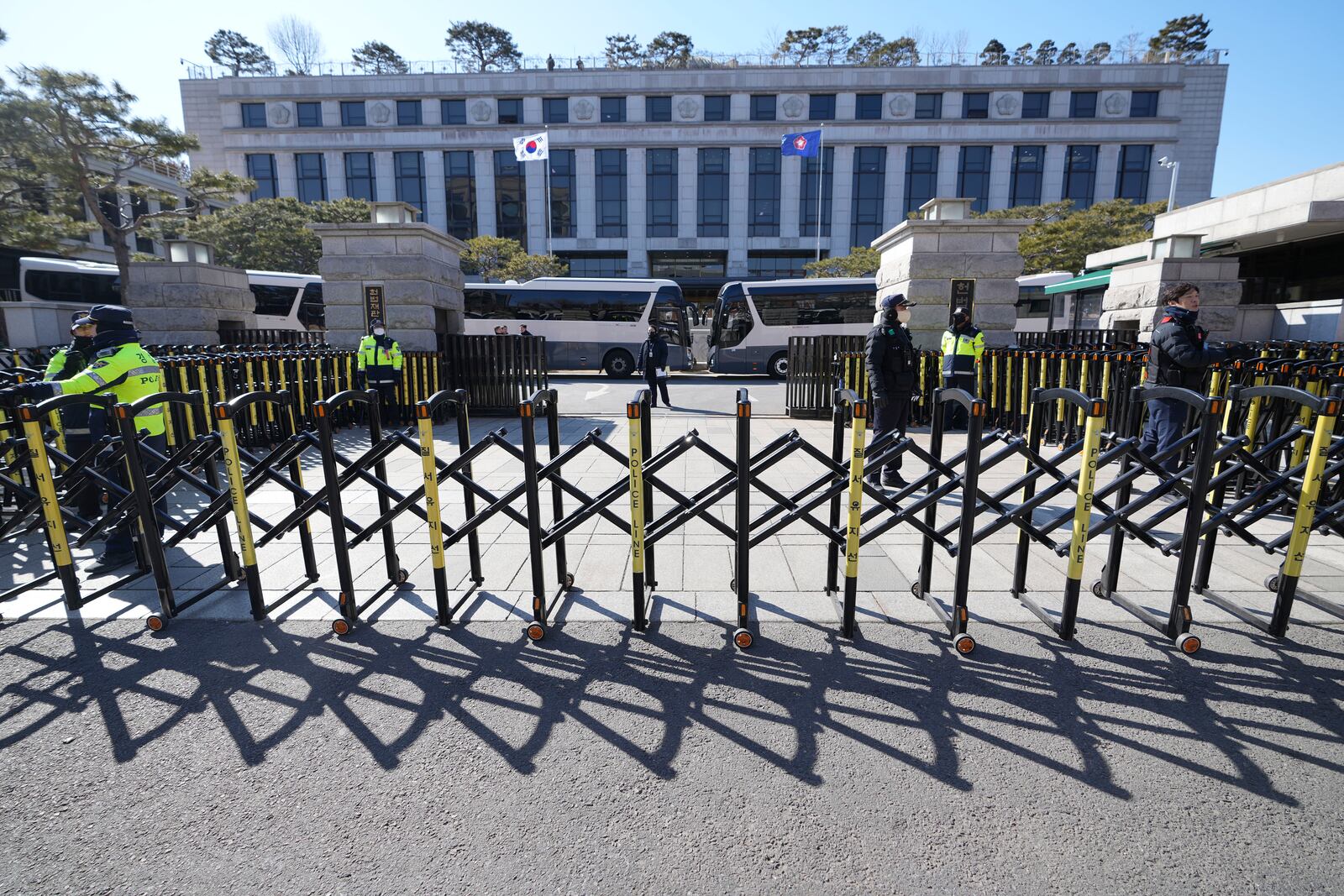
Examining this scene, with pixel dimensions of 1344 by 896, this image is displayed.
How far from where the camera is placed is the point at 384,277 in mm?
11742

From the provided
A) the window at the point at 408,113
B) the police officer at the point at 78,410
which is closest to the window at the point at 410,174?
the window at the point at 408,113

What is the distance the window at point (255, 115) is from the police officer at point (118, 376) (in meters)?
52.5

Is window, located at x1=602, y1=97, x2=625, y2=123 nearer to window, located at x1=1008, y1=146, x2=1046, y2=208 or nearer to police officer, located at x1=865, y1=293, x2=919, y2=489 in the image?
window, located at x1=1008, y1=146, x2=1046, y2=208

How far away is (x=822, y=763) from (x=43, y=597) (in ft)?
16.7

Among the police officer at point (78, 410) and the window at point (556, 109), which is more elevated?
the window at point (556, 109)

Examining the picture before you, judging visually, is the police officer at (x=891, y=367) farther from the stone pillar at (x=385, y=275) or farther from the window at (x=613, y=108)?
the window at (x=613, y=108)

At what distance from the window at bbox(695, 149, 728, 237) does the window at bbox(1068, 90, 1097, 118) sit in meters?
23.3

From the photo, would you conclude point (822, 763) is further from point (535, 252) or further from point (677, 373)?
point (535, 252)

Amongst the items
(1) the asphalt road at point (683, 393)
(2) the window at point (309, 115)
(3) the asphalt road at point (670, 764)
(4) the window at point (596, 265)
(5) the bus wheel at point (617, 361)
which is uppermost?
(2) the window at point (309, 115)

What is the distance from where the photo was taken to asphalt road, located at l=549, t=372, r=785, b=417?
1333cm

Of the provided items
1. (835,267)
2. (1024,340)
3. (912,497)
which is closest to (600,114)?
(835,267)

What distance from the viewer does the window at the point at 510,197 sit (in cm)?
4512

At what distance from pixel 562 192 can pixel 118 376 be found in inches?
1730

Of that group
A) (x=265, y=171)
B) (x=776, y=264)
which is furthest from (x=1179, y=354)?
(x=265, y=171)
